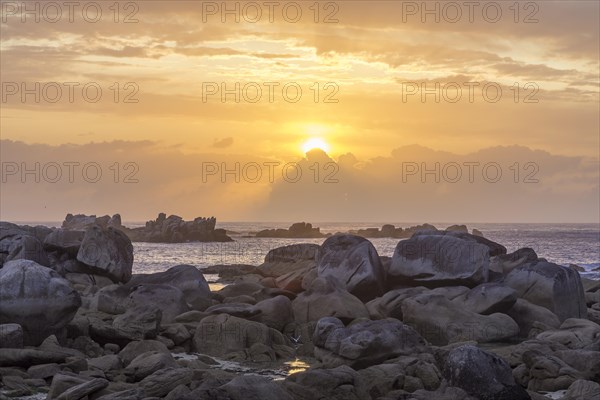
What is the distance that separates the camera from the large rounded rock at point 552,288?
23531 mm

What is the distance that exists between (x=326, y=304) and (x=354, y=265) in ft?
12.4

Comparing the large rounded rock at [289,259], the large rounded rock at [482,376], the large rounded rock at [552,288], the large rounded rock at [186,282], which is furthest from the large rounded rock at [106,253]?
the large rounded rock at [482,376]

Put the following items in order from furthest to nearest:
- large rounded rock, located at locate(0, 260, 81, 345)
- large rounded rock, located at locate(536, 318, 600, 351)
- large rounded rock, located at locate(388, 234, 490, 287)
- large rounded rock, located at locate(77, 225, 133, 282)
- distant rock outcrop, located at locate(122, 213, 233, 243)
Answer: distant rock outcrop, located at locate(122, 213, 233, 243)
large rounded rock, located at locate(77, 225, 133, 282)
large rounded rock, located at locate(388, 234, 490, 287)
large rounded rock, located at locate(536, 318, 600, 351)
large rounded rock, located at locate(0, 260, 81, 345)

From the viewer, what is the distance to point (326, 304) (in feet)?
71.6

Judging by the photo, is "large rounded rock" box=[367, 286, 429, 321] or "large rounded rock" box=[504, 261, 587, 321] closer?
"large rounded rock" box=[367, 286, 429, 321]

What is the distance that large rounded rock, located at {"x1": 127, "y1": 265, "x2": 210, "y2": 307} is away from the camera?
2364cm

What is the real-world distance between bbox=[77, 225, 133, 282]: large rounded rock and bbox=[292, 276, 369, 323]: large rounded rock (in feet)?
30.3

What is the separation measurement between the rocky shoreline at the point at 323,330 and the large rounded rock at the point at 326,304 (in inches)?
1.5

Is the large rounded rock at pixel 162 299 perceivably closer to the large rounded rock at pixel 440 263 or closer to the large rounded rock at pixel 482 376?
the large rounded rock at pixel 440 263

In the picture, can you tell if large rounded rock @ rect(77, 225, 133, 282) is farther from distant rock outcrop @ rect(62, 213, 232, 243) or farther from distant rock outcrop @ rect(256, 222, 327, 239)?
distant rock outcrop @ rect(256, 222, 327, 239)

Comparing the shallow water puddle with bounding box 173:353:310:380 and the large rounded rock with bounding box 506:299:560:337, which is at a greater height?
the large rounded rock with bounding box 506:299:560:337

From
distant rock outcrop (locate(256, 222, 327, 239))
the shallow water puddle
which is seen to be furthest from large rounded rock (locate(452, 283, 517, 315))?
distant rock outcrop (locate(256, 222, 327, 239))

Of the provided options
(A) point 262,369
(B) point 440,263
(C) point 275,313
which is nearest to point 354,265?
(B) point 440,263

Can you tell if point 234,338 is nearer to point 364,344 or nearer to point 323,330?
point 323,330
